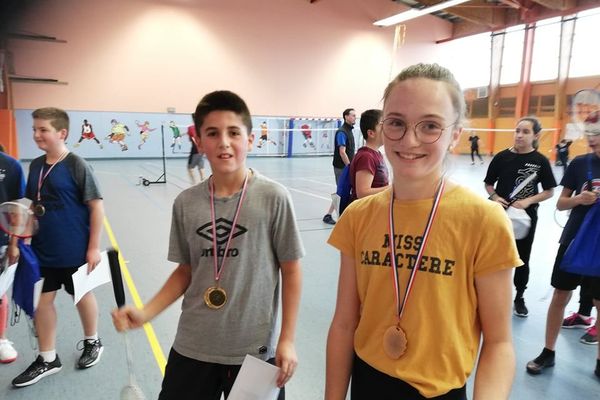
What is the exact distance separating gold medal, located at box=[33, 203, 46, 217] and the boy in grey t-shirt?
1.49m

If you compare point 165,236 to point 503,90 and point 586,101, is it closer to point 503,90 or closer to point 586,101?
point 586,101

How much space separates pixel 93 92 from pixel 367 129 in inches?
666

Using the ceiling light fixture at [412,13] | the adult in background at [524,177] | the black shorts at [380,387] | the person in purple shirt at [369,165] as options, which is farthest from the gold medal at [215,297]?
the ceiling light fixture at [412,13]

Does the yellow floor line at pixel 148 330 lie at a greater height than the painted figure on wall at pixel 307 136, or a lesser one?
lesser

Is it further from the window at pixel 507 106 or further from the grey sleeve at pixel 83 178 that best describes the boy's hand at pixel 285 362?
the window at pixel 507 106

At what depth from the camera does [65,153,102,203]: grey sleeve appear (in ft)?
8.97

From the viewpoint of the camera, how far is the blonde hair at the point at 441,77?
112 centimetres

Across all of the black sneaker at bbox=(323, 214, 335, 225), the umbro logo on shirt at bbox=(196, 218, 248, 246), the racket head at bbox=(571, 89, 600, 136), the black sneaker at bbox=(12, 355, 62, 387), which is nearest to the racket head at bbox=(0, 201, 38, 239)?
the black sneaker at bbox=(12, 355, 62, 387)

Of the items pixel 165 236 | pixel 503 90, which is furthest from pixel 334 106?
pixel 165 236

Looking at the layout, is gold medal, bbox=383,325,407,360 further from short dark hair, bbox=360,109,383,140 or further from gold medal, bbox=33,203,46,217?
short dark hair, bbox=360,109,383,140

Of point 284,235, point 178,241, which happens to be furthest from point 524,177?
point 178,241

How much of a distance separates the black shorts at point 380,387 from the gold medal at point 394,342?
0.24ft

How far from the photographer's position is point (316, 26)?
68.6ft

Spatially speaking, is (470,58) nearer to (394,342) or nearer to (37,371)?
(37,371)
